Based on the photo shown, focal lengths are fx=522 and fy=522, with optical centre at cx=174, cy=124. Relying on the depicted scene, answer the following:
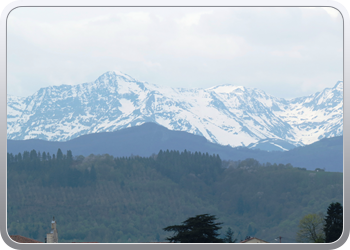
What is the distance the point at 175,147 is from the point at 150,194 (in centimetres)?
4040

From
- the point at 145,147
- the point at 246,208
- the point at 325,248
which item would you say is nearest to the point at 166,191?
the point at 246,208

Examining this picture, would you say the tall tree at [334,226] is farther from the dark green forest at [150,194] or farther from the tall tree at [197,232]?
the dark green forest at [150,194]

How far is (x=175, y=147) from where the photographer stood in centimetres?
13700

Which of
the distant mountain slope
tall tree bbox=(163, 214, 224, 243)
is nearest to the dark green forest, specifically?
the distant mountain slope

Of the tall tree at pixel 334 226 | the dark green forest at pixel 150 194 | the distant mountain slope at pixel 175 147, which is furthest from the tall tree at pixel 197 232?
the distant mountain slope at pixel 175 147

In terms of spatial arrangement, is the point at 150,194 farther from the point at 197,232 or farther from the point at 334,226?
the point at 334,226

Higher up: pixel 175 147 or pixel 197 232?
pixel 175 147

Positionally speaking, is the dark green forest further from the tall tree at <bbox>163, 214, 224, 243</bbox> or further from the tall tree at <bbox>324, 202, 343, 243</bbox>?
the tall tree at <bbox>324, 202, 343, 243</bbox>

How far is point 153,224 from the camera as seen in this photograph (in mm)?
88438

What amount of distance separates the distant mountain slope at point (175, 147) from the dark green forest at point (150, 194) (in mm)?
21243

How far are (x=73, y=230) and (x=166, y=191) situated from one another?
78.1 feet

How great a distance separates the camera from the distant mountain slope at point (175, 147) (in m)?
123

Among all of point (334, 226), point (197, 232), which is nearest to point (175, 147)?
point (197, 232)

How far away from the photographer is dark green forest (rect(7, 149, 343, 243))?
82250mm
